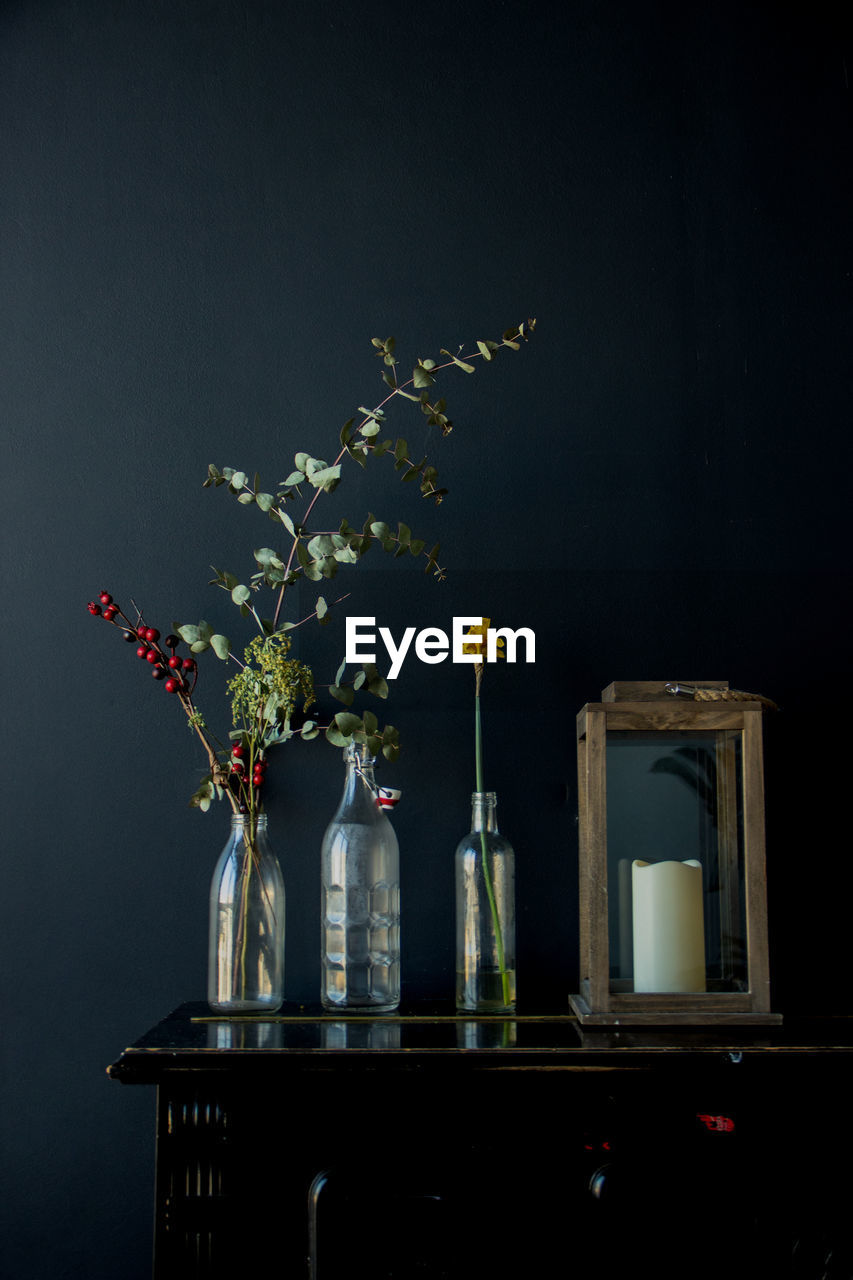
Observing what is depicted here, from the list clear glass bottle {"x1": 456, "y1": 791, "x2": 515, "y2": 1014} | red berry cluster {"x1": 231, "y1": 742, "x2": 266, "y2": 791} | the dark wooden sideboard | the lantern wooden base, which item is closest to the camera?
the dark wooden sideboard

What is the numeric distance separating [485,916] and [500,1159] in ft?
1.15

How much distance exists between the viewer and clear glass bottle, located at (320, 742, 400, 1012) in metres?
1.56

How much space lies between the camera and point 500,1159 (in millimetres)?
1304

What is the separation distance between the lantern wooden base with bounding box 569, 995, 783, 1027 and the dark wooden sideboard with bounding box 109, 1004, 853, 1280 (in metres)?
0.09

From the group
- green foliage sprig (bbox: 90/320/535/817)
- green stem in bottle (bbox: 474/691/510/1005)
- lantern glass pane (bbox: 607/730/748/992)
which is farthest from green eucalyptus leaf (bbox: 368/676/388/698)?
lantern glass pane (bbox: 607/730/748/992)

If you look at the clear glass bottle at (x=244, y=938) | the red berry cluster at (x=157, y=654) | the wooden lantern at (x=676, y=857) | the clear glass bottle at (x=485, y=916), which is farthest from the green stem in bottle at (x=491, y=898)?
the red berry cluster at (x=157, y=654)

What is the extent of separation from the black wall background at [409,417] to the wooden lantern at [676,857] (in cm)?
29

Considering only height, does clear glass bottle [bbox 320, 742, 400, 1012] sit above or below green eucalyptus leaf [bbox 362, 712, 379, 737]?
below

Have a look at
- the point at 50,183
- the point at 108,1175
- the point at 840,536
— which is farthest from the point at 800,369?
the point at 108,1175

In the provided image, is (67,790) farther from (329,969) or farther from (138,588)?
(329,969)

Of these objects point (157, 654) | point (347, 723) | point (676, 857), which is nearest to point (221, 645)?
point (157, 654)

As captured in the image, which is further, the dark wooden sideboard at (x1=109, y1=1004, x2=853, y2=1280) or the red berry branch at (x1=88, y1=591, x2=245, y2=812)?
the red berry branch at (x1=88, y1=591, x2=245, y2=812)

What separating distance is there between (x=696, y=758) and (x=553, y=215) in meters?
1.00

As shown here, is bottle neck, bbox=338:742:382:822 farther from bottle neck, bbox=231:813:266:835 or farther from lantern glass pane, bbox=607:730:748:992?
lantern glass pane, bbox=607:730:748:992
